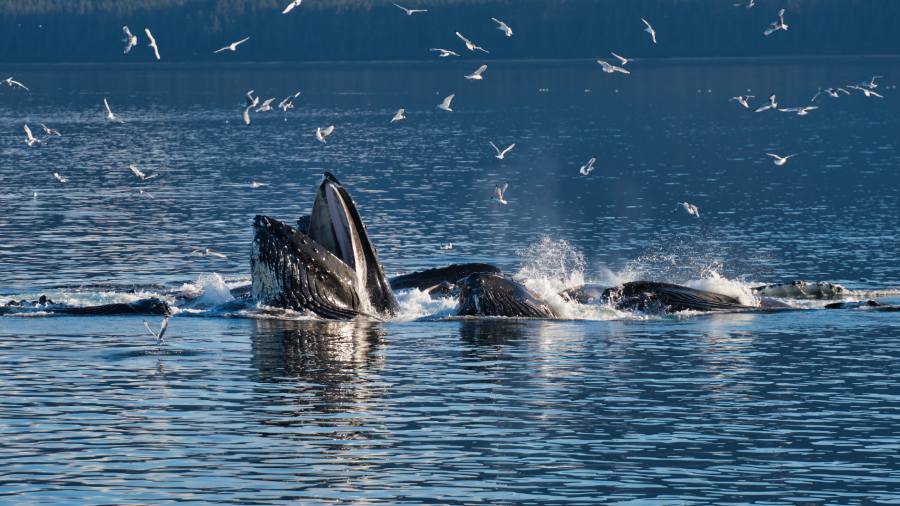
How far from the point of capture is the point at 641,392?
30.5m

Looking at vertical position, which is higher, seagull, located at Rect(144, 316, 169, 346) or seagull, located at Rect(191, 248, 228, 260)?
seagull, located at Rect(191, 248, 228, 260)

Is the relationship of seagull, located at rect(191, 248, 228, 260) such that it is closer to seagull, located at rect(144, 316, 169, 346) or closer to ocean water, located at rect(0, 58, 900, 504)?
ocean water, located at rect(0, 58, 900, 504)

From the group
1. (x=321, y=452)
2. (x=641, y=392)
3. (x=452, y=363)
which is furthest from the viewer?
(x=452, y=363)

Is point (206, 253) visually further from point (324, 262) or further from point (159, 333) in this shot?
point (324, 262)

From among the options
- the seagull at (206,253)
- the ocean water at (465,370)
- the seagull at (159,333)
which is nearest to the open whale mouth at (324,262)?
the ocean water at (465,370)

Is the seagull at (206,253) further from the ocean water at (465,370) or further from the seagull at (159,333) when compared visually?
the seagull at (159,333)

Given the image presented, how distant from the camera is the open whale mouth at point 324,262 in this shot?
1347 inches

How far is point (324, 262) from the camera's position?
1367 inches

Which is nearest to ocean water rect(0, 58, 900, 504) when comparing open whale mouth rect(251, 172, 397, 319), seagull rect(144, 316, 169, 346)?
seagull rect(144, 316, 169, 346)

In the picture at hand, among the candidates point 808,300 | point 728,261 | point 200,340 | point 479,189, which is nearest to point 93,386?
point 200,340

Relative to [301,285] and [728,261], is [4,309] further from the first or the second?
[728,261]

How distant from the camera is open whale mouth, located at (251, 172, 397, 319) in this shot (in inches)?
1347

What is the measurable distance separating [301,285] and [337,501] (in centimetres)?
1291

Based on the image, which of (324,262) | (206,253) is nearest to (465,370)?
(324,262)
